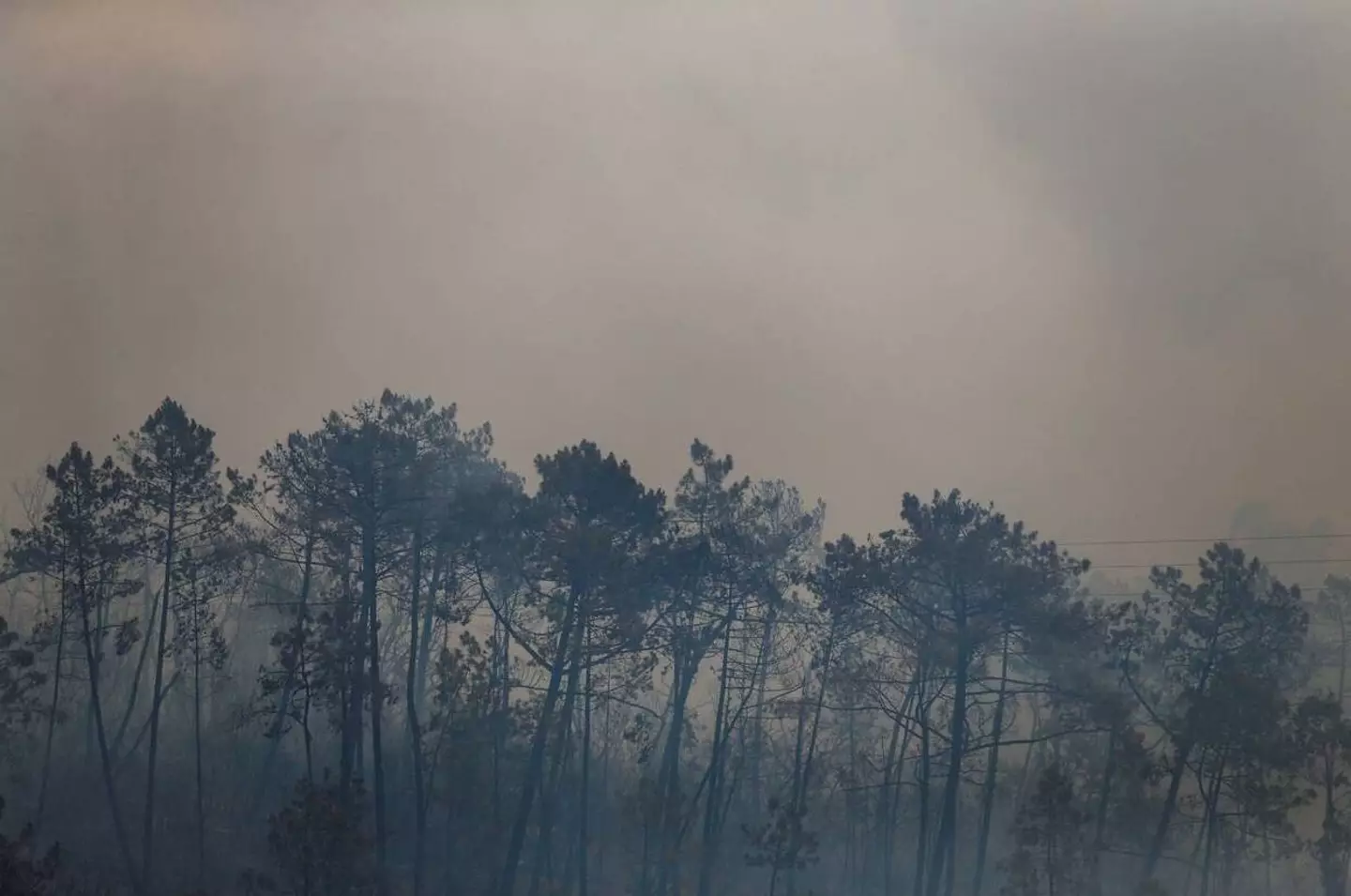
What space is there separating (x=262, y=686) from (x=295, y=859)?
2.15 m

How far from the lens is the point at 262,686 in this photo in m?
13.1

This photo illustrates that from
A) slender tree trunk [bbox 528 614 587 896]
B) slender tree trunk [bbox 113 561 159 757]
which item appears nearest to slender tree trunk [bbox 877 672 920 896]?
slender tree trunk [bbox 528 614 587 896]

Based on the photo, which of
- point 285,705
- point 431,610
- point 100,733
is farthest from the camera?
point 100,733

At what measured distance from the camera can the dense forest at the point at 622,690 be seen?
510 inches

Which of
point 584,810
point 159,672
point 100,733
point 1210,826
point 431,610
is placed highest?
point 431,610

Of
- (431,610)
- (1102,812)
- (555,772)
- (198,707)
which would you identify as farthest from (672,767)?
(198,707)

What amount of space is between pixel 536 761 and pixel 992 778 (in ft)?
15.6

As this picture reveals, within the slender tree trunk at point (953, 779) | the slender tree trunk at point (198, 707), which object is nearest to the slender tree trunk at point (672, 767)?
the slender tree trunk at point (953, 779)

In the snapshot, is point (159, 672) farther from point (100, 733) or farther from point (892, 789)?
point (892, 789)

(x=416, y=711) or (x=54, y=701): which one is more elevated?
(x=416, y=711)

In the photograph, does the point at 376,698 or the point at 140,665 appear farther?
the point at 140,665

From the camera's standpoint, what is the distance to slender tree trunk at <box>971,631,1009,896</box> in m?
13.0

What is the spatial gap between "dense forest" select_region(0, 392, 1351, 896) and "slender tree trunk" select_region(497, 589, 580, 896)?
0.04 metres

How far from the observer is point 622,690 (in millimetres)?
13242
